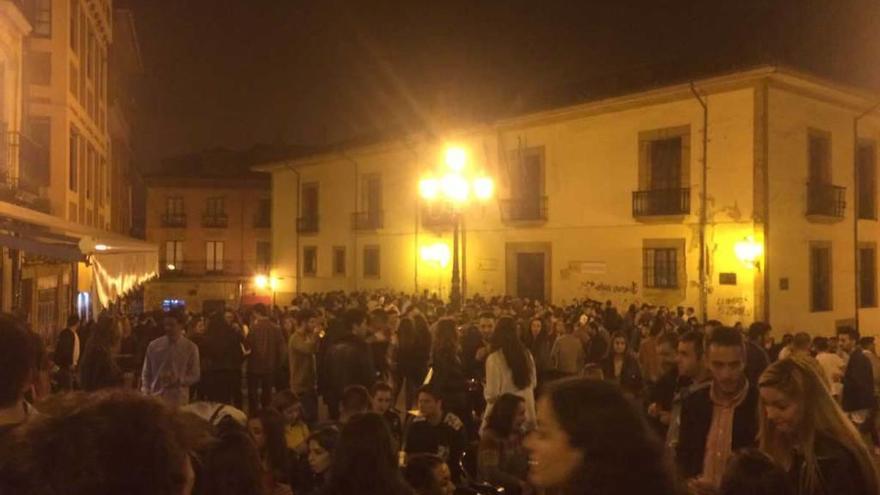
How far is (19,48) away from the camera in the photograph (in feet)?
54.1

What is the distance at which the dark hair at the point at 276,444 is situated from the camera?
503 cm

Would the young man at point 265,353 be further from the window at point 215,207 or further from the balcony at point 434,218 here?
the window at point 215,207

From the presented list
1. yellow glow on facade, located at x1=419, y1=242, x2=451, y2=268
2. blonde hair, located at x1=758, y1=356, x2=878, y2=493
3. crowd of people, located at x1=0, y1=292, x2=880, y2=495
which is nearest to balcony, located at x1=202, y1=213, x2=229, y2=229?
yellow glow on facade, located at x1=419, y1=242, x2=451, y2=268

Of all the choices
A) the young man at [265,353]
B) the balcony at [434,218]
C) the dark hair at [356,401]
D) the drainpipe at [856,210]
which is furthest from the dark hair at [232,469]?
the balcony at [434,218]

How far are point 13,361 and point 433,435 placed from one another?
3537 millimetres

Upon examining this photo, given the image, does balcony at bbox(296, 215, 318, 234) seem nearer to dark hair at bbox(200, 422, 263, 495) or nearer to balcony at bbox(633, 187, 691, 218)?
balcony at bbox(633, 187, 691, 218)

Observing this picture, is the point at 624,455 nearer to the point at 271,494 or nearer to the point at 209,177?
the point at 271,494

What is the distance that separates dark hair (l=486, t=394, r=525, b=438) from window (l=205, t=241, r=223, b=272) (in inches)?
1768

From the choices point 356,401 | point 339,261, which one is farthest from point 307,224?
point 356,401

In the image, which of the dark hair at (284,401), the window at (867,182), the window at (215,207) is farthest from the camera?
the window at (215,207)

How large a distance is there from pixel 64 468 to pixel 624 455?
4.22ft

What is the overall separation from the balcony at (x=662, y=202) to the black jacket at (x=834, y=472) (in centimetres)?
1752

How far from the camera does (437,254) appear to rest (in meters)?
26.5

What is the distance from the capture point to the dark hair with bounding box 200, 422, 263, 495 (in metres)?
3.67
